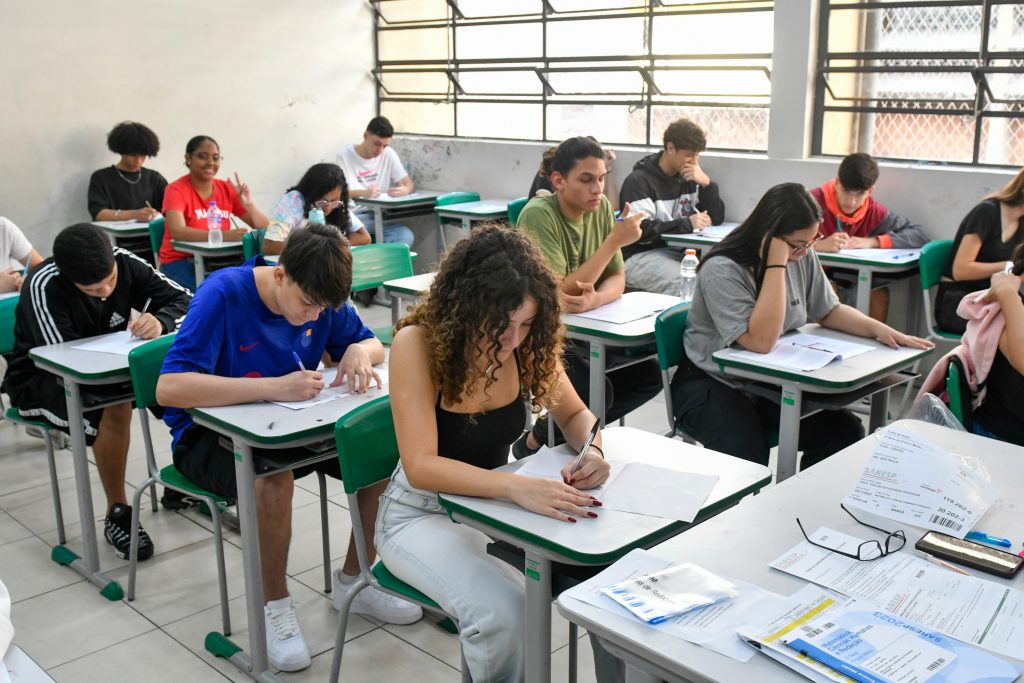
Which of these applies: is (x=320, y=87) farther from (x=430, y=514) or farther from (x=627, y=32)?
(x=430, y=514)

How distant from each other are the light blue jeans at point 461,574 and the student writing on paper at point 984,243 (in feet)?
10.4

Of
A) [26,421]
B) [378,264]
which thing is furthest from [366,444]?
[378,264]

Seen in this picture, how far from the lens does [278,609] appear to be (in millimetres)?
2594

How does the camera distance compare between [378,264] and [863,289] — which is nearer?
[378,264]

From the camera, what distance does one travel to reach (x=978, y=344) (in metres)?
2.66

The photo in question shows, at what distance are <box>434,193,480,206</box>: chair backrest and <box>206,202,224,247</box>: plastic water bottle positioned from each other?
1.61 metres

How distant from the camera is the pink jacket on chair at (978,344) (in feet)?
8.59

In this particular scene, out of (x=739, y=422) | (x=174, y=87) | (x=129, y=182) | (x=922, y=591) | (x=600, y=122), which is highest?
(x=174, y=87)

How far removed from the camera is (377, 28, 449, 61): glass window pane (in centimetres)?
756

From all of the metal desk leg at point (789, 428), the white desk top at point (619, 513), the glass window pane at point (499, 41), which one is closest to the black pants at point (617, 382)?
the metal desk leg at point (789, 428)

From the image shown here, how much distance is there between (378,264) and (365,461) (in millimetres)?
2351

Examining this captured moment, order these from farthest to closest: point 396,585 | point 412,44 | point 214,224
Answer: point 412,44 < point 214,224 < point 396,585

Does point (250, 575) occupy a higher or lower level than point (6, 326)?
lower

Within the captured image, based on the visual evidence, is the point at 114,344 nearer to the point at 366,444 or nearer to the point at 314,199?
the point at 366,444
